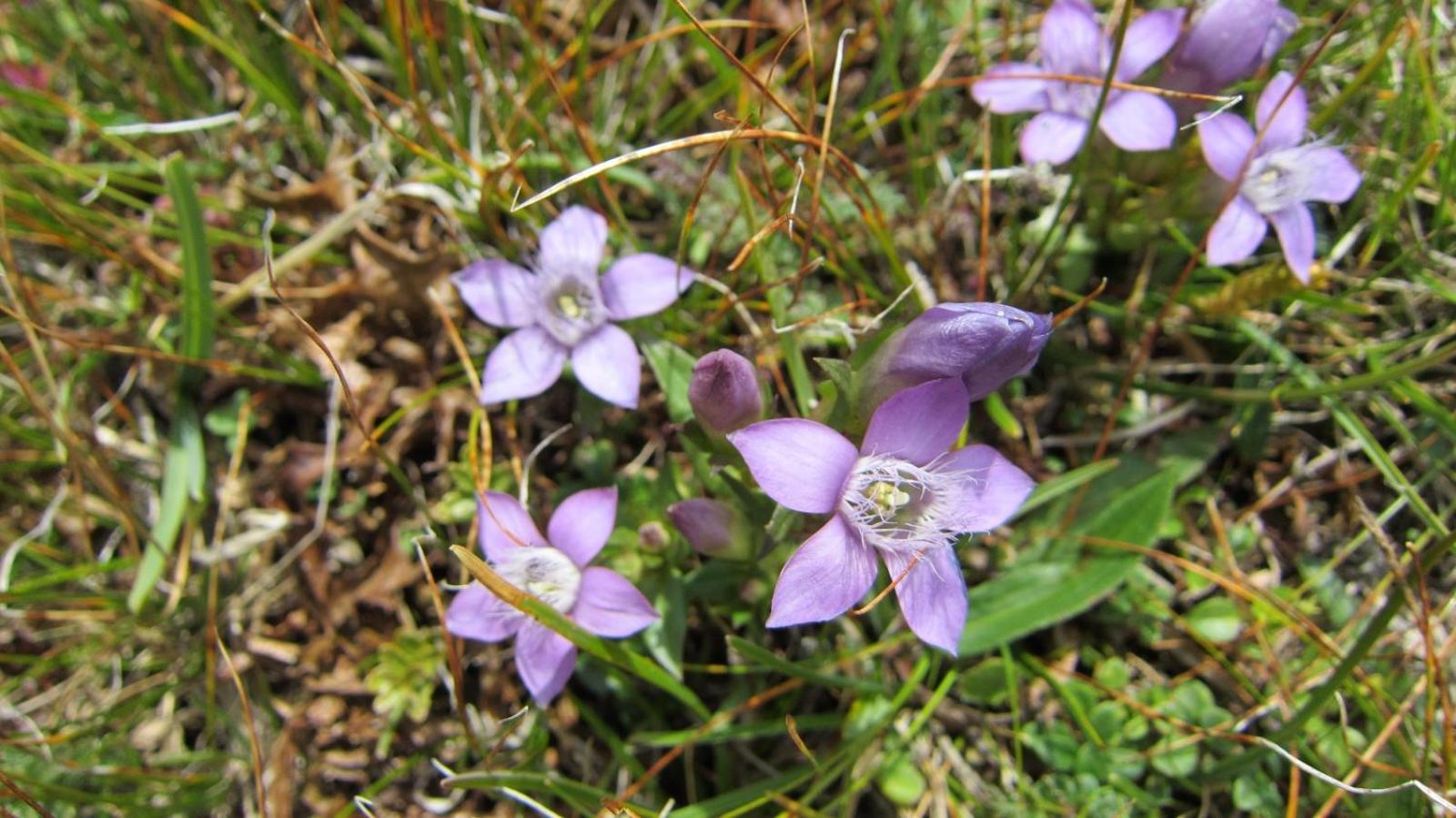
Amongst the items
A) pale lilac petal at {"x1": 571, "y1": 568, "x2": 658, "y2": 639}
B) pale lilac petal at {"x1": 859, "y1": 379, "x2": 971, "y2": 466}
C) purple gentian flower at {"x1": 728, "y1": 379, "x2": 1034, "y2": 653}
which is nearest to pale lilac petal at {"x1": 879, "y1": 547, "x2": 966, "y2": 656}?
purple gentian flower at {"x1": 728, "y1": 379, "x2": 1034, "y2": 653}

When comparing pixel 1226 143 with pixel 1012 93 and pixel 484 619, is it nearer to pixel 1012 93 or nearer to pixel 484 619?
pixel 1012 93

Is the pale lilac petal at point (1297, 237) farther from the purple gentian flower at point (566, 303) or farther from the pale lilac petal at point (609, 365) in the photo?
the pale lilac petal at point (609, 365)

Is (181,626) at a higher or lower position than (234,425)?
lower

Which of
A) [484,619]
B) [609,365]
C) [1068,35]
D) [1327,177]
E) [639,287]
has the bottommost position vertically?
[484,619]

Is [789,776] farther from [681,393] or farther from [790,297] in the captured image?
[790,297]

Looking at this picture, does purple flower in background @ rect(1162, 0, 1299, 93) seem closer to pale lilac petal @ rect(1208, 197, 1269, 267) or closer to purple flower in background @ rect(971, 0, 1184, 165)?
purple flower in background @ rect(971, 0, 1184, 165)

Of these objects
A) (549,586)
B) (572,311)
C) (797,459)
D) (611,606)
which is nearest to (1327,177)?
(797,459)

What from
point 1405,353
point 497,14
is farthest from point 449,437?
point 1405,353
